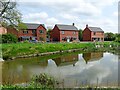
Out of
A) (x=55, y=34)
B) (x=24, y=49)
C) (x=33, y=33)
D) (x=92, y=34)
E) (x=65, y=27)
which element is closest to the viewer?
(x=24, y=49)

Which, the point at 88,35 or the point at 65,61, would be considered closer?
the point at 65,61

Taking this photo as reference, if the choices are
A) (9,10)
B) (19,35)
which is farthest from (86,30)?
(9,10)

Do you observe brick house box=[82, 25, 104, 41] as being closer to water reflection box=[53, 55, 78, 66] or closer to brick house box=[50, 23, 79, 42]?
brick house box=[50, 23, 79, 42]

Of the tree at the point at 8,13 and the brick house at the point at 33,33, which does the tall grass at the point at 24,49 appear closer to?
the tree at the point at 8,13

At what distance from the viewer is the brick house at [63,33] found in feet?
180

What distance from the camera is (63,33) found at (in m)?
55.5

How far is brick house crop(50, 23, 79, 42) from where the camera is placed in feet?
180

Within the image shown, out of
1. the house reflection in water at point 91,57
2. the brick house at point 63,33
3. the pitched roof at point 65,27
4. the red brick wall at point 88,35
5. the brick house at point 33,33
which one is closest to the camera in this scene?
the house reflection in water at point 91,57

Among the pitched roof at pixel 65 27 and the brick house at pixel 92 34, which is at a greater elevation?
the pitched roof at pixel 65 27

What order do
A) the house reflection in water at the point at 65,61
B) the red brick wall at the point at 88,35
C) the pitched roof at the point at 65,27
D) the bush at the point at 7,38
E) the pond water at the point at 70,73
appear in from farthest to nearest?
the red brick wall at the point at 88,35
the pitched roof at the point at 65,27
the bush at the point at 7,38
the house reflection in water at the point at 65,61
the pond water at the point at 70,73

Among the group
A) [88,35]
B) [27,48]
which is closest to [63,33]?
[88,35]

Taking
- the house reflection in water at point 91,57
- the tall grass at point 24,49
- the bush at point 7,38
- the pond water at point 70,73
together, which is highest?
the bush at point 7,38

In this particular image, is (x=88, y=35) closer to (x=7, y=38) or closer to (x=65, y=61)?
(x=7, y=38)

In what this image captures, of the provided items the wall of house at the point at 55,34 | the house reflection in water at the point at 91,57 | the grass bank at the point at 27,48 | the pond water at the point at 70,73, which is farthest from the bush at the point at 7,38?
the pond water at the point at 70,73
